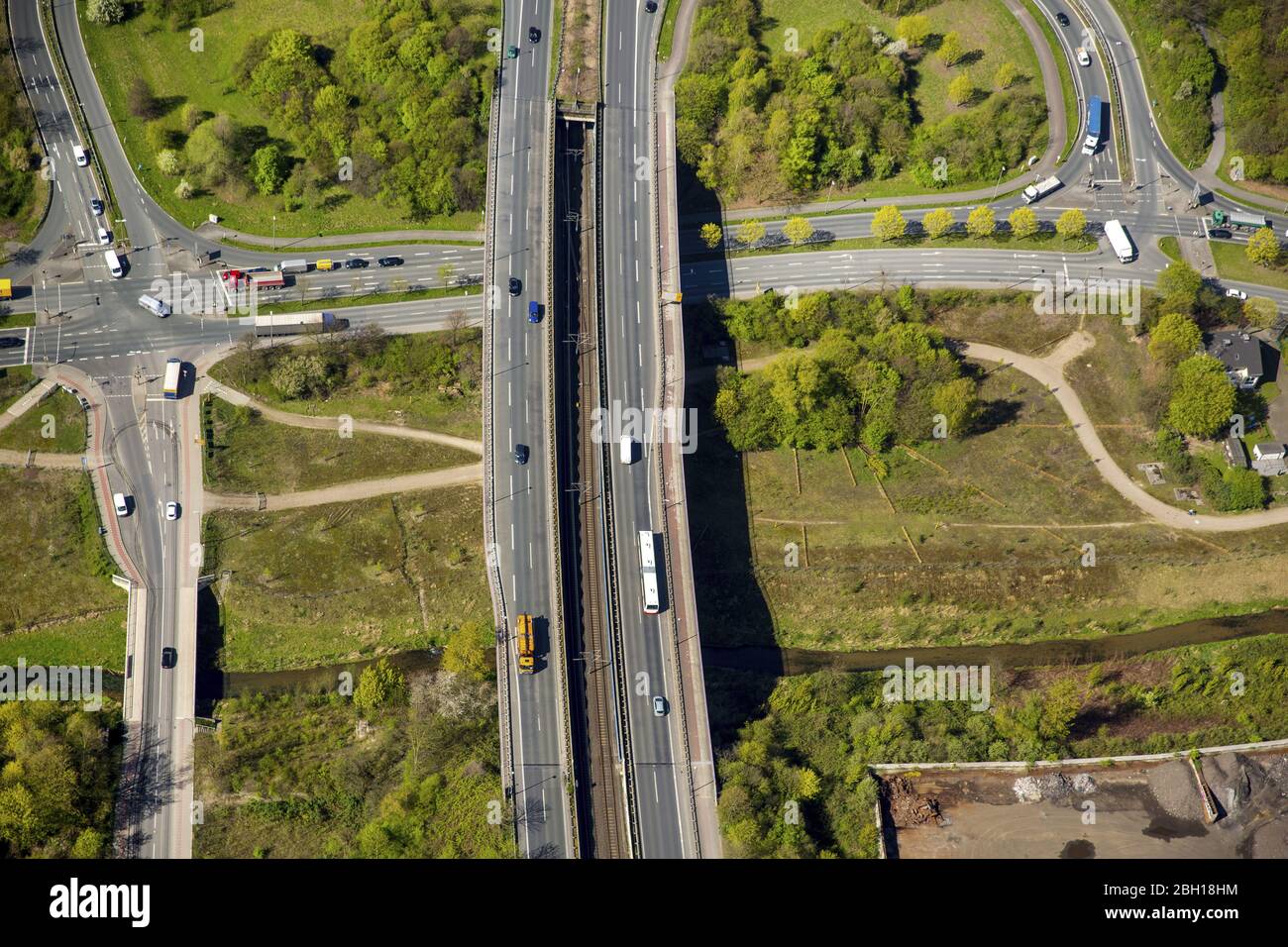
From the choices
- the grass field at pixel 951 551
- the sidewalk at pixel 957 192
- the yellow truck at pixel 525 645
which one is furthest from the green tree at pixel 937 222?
the yellow truck at pixel 525 645

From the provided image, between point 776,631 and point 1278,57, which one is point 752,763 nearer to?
point 776,631

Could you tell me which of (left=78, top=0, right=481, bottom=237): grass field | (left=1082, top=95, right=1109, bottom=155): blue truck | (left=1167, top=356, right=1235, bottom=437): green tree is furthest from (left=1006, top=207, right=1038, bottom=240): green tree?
(left=78, top=0, right=481, bottom=237): grass field

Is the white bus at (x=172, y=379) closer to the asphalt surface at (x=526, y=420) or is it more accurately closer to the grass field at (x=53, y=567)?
the grass field at (x=53, y=567)

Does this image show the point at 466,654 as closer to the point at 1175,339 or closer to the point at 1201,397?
the point at 1201,397

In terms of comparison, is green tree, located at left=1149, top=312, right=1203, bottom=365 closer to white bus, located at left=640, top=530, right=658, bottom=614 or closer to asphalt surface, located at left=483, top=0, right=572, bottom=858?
white bus, located at left=640, top=530, right=658, bottom=614
